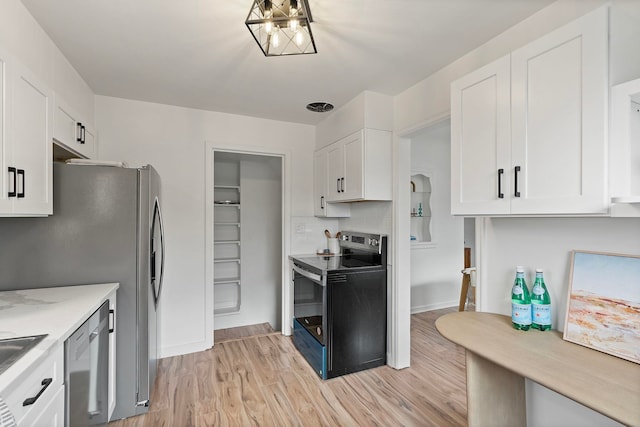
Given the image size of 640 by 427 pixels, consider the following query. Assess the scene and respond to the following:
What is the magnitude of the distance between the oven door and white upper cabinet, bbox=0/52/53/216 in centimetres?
190

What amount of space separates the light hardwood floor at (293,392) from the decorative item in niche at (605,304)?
3.67ft

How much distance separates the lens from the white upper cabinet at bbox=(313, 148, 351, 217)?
3.38 metres

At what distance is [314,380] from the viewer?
254 cm

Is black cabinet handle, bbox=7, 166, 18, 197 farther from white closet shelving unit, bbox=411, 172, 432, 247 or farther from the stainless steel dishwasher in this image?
white closet shelving unit, bbox=411, 172, 432, 247

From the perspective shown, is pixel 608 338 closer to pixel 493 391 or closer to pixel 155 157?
pixel 493 391

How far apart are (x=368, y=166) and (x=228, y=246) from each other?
8.16ft

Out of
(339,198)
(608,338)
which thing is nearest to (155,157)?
(339,198)

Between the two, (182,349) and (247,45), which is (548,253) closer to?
(247,45)

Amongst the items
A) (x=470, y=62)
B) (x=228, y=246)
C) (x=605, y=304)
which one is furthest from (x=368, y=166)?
(x=228, y=246)

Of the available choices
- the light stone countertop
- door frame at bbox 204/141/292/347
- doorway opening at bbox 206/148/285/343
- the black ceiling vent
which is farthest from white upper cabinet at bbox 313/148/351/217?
the light stone countertop

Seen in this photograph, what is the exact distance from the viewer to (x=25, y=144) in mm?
1508

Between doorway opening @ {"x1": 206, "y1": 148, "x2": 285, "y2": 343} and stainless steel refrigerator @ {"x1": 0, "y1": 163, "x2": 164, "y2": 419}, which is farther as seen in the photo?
doorway opening @ {"x1": 206, "y1": 148, "x2": 285, "y2": 343}

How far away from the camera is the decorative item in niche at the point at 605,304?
121 cm

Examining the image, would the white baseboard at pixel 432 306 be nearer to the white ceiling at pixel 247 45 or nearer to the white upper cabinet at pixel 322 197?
the white upper cabinet at pixel 322 197
